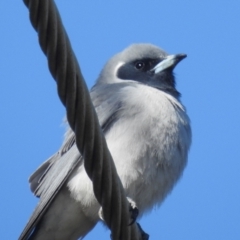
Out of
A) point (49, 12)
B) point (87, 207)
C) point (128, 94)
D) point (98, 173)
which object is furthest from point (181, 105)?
point (49, 12)

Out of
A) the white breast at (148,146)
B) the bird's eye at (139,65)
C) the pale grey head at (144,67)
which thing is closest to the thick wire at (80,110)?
the white breast at (148,146)

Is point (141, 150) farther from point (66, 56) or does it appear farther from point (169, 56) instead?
point (66, 56)

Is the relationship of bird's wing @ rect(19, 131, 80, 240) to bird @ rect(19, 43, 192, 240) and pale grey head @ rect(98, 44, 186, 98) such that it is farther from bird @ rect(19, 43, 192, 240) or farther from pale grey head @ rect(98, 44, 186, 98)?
pale grey head @ rect(98, 44, 186, 98)

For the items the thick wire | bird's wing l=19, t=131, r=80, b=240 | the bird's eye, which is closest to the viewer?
the thick wire

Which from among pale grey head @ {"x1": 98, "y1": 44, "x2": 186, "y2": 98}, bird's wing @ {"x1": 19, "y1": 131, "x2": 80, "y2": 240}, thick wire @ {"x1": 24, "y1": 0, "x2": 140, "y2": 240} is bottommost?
bird's wing @ {"x1": 19, "y1": 131, "x2": 80, "y2": 240}

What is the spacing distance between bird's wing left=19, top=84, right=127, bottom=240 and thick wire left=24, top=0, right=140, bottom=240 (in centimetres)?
169

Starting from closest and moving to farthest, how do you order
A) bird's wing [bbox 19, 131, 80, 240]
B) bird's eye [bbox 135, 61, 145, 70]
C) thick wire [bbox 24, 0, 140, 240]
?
thick wire [bbox 24, 0, 140, 240], bird's wing [bbox 19, 131, 80, 240], bird's eye [bbox 135, 61, 145, 70]

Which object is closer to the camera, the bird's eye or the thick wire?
the thick wire

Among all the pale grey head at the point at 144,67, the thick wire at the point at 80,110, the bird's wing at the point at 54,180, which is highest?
the thick wire at the point at 80,110

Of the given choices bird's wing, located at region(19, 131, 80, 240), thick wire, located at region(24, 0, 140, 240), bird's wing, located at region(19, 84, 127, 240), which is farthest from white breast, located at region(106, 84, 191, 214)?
thick wire, located at region(24, 0, 140, 240)

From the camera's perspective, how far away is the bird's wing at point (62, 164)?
18.4ft

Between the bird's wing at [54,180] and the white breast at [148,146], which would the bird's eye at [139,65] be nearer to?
the white breast at [148,146]

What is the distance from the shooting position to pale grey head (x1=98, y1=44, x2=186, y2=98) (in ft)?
22.0

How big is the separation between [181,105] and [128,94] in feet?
1.81
